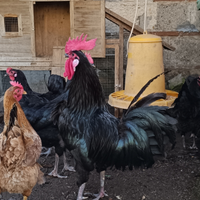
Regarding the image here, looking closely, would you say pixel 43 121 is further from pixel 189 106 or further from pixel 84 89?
pixel 189 106

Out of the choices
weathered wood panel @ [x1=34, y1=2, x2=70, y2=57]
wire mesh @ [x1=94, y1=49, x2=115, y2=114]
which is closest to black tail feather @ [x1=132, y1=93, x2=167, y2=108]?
wire mesh @ [x1=94, y1=49, x2=115, y2=114]

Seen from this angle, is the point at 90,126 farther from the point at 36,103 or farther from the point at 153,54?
the point at 153,54

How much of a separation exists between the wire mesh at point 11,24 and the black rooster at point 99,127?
3.37 metres

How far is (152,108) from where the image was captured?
3.00m

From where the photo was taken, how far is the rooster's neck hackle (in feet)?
9.93

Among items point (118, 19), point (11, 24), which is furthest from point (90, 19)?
point (11, 24)

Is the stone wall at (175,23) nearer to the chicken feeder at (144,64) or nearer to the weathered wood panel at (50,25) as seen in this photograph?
the weathered wood panel at (50,25)

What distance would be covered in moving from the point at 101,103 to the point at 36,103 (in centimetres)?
123

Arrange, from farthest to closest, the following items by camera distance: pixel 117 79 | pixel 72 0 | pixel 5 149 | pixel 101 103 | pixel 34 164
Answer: pixel 117 79
pixel 72 0
pixel 101 103
pixel 34 164
pixel 5 149

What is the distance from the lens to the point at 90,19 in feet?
17.7

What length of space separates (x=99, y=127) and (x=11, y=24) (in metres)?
4.05

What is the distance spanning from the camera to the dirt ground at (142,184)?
137 inches

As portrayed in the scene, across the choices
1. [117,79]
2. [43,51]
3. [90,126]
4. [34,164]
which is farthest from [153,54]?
[43,51]

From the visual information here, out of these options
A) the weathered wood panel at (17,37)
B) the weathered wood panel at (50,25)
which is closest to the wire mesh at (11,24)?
the weathered wood panel at (17,37)
